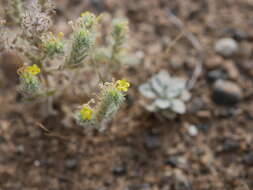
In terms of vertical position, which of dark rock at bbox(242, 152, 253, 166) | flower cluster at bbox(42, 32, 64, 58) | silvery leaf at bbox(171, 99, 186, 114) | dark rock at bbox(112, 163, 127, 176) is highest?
flower cluster at bbox(42, 32, 64, 58)

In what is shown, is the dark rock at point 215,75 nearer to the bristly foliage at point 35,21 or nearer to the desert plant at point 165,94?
the desert plant at point 165,94

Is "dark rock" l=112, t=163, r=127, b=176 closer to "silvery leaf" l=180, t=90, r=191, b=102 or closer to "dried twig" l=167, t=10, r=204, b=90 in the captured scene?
"silvery leaf" l=180, t=90, r=191, b=102

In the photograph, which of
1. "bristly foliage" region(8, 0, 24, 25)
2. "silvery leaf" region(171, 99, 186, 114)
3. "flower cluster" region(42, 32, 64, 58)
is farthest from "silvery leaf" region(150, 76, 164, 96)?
"bristly foliage" region(8, 0, 24, 25)

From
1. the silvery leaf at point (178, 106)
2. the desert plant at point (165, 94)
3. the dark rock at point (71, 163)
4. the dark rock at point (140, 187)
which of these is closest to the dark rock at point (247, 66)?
the desert plant at point (165, 94)

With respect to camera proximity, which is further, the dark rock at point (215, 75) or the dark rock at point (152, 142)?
the dark rock at point (215, 75)

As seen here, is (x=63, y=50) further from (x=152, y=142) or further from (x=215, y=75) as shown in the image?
(x=215, y=75)

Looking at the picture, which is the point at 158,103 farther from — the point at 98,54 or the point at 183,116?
the point at 98,54

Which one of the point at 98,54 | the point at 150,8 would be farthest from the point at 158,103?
the point at 150,8
